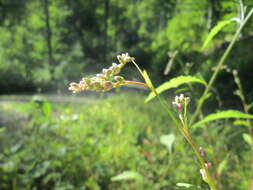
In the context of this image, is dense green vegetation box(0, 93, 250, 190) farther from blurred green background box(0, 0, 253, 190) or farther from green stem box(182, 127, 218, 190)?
green stem box(182, 127, 218, 190)

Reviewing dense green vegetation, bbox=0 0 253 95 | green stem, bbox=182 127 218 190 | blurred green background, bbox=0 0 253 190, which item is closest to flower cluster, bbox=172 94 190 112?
green stem, bbox=182 127 218 190

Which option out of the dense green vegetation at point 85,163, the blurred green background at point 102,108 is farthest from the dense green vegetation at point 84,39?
the dense green vegetation at point 85,163

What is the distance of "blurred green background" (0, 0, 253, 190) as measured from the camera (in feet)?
6.24

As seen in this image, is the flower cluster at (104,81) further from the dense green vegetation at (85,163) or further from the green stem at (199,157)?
the dense green vegetation at (85,163)

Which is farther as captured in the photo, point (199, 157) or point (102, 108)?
point (102, 108)

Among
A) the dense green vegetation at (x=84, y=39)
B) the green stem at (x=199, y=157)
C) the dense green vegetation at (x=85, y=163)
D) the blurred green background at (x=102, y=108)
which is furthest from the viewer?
the dense green vegetation at (x=84, y=39)

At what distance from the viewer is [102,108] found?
4.65m

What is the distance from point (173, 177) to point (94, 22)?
58.9ft

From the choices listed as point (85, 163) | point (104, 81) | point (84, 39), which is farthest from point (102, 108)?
point (84, 39)

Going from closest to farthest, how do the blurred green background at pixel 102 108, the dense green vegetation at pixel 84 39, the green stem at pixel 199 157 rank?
the green stem at pixel 199 157 < the blurred green background at pixel 102 108 < the dense green vegetation at pixel 84 39

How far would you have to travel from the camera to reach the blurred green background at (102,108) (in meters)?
1.90

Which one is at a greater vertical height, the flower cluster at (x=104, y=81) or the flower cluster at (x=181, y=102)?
the flower cluster at (x=104, y=81)

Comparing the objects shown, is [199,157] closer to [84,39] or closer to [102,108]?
[102,108]

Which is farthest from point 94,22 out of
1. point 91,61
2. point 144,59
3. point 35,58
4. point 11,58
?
point 11,58
